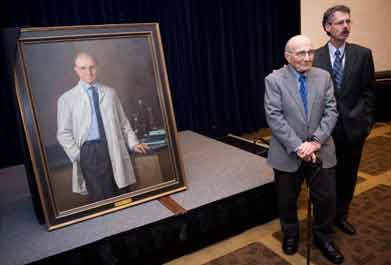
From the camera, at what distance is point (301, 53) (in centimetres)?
172

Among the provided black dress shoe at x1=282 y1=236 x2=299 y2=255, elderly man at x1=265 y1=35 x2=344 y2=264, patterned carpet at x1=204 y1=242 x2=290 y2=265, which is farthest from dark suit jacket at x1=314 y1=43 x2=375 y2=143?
patterned carpet at x1=204 y1=242 x2=290 y2=265

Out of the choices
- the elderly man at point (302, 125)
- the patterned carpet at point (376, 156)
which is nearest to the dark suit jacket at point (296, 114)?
the elderly man at point (302, 125)

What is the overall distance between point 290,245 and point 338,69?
1.06 meters

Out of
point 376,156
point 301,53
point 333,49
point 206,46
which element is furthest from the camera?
point 206,46

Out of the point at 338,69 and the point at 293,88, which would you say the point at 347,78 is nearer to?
the point at 338,69

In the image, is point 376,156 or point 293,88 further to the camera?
point 376,156

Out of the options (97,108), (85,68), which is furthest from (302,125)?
(85,68)

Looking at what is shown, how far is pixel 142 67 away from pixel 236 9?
246 centimetres

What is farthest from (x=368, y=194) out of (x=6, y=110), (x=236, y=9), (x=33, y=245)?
(x=6, y=110)

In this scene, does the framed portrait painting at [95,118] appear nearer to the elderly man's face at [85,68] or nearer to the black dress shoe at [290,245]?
the elderly man's face at [85,68]

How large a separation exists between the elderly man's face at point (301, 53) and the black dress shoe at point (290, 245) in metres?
0.97

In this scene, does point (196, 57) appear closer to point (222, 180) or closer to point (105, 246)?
point (222, 180)

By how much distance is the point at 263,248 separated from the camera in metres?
2.07

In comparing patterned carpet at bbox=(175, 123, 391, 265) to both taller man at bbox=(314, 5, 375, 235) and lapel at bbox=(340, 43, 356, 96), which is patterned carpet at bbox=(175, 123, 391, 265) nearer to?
taller man at bbox=(314, 5, 375, 235)
